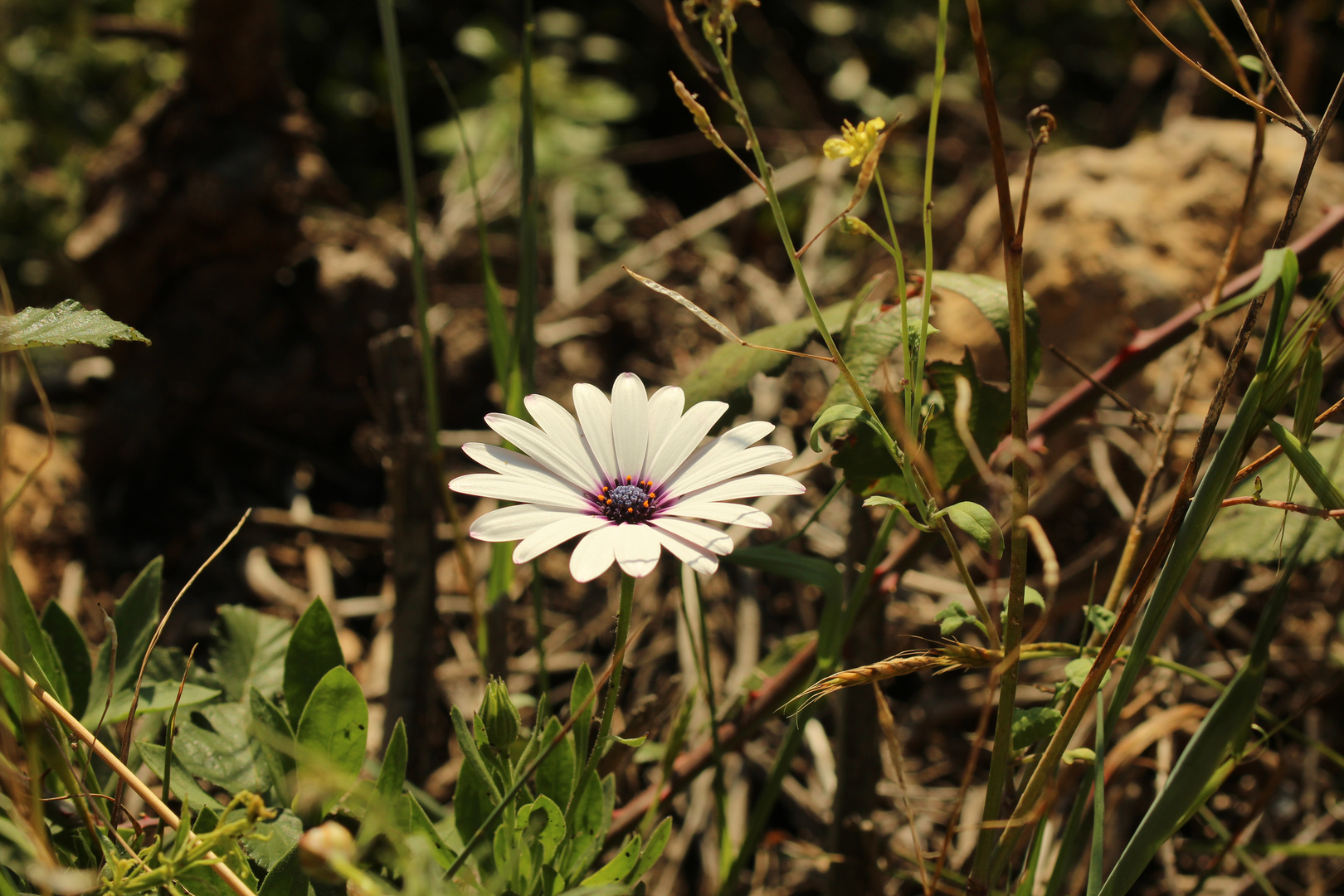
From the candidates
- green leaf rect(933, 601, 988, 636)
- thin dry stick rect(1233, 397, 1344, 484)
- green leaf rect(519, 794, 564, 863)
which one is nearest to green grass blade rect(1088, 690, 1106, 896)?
green leaf rect(933, 601, 988, 636)

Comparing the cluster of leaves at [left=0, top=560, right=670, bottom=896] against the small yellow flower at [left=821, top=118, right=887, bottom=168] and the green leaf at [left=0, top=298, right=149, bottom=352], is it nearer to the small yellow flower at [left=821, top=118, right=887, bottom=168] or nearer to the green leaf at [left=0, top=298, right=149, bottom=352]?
the green leaf at [left=0, top=298, right=149, bottom=352]

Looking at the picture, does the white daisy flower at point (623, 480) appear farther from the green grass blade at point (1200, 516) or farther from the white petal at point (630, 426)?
the green grass blade at point (1200, 516)

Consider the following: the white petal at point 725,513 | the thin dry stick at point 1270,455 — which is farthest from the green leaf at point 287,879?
the thin dry stick at point 1270,455

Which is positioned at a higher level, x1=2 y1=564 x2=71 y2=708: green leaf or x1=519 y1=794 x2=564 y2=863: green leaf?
x1=2 y1=564 x2=71 y2=708: green leaf

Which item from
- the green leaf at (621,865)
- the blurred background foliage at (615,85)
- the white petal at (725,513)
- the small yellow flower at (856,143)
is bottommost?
the green leaf at (621,865)

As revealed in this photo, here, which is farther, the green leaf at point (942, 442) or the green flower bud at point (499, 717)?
the green leaf at point (942, 442)

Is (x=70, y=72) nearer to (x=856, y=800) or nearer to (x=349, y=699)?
(x=349, y=699)

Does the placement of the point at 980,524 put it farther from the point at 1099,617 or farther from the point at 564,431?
the point at 564,431
